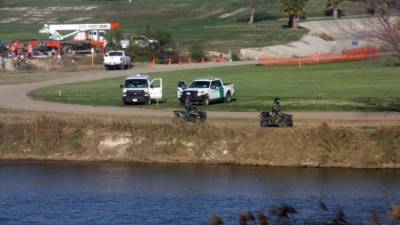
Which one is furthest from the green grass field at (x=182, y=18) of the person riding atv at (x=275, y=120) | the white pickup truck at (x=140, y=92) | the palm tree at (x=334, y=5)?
the person riding atv at (x=275, y=120)

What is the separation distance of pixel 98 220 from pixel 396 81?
1642 inches

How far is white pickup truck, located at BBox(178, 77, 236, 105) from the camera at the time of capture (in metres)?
57.8

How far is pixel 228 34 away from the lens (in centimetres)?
12850

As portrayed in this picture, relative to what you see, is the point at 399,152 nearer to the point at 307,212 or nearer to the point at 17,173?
the point at 307,212

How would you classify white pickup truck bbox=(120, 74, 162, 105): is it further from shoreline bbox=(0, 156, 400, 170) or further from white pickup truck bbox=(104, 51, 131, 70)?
white pickup truck bbox=(104, 51, 131, 70)

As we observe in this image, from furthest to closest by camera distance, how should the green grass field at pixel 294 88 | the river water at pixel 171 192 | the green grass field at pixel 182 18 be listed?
the green grass field at pixel 182 18
the green grass field at pixel 294 88
the river water at pixel 171 192

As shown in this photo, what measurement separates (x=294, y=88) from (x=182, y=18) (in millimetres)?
94020

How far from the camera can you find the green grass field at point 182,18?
124 m

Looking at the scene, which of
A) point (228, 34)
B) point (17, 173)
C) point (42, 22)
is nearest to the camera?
point (17, 173)

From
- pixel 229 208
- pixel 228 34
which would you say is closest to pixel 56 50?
pixel 228 34

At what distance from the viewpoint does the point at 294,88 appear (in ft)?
219

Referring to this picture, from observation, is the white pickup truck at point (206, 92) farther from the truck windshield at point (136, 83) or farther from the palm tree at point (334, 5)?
the palm tree at point (334, 5)

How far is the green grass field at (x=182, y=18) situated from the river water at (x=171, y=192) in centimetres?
7325

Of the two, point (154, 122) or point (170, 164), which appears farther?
point (154, 122)
